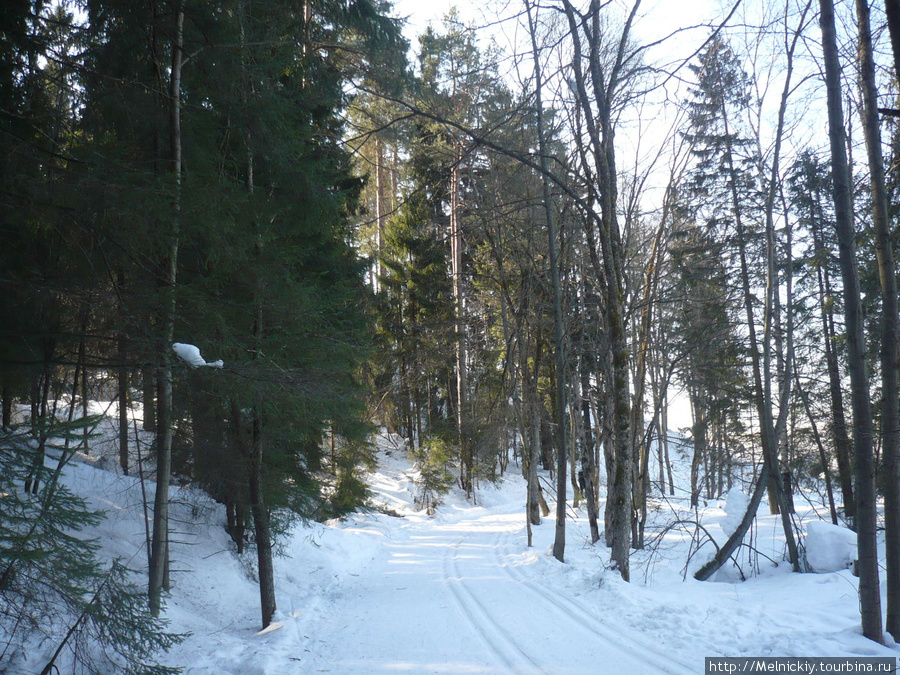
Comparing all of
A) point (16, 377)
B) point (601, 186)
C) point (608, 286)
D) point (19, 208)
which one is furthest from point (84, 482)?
point (601, 186)

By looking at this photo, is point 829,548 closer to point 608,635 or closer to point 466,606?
point 608,635

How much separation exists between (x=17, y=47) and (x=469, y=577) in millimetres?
9760

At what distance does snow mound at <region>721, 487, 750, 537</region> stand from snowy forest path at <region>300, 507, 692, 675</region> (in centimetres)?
456

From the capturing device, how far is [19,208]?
14.3 ft

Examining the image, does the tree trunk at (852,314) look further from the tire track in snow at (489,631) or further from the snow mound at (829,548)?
the snow mound at (829,548)

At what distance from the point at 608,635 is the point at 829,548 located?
22.7 feet

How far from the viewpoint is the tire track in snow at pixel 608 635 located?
16.1 ft

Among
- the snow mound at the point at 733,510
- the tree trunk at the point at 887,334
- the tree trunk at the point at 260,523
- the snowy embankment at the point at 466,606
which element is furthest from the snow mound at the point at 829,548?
the tree trunk at the point at 260,523

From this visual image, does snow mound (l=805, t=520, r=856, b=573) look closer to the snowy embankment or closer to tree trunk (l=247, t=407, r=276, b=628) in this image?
the snowy embankment

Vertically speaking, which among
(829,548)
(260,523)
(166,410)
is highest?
(166,410)

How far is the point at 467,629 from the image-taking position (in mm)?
6496

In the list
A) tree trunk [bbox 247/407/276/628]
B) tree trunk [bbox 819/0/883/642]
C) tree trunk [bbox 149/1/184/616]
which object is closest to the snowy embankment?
tree trunk [bbox 247/407/276/628]

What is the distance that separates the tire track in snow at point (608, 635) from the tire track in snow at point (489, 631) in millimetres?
924

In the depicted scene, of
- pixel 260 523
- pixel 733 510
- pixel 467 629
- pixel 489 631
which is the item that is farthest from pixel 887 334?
pixel 260 523
